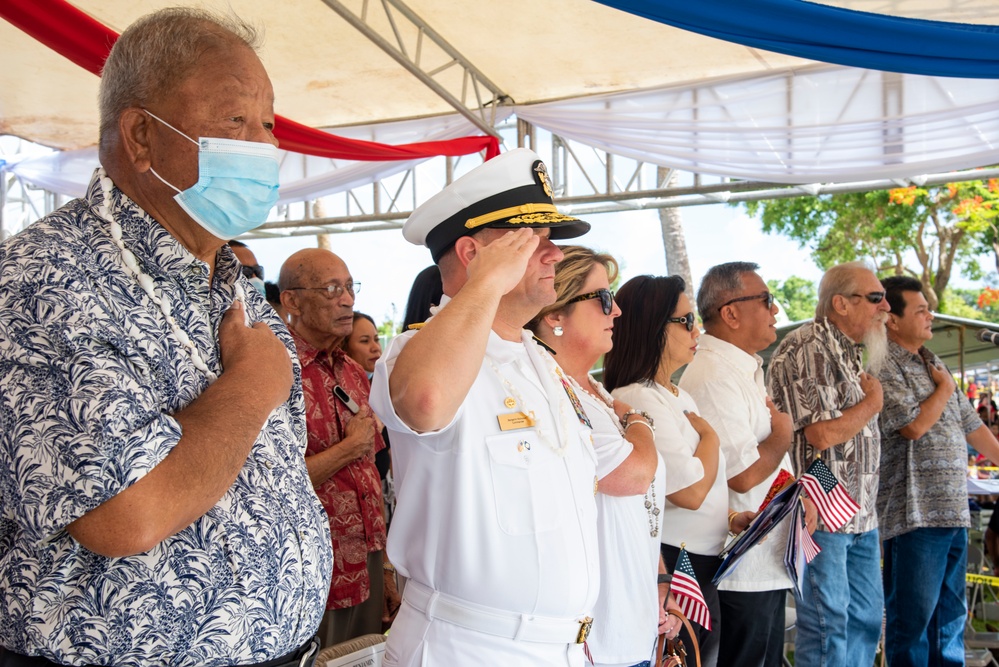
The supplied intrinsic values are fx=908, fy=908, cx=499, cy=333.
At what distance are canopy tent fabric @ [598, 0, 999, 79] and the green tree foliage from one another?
14.7 m

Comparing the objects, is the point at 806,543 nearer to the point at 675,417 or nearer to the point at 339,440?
the point at 675,417

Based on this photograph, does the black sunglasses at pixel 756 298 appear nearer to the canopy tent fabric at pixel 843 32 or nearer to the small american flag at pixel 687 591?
the canopy tent fabric at pixel 843 32

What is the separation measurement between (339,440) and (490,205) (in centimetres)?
145

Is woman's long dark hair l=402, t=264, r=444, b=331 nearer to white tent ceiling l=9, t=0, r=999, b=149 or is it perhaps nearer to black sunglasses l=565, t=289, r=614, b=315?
black sunglasses l=565, t=289, r=614, b=315

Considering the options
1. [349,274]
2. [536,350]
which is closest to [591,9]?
[349,274]

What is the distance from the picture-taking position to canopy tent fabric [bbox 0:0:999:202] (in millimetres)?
7234

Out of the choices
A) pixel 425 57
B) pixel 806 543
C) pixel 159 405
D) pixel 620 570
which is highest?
pixel 425 57

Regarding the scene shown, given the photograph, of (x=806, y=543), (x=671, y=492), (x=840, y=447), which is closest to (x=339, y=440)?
(x=671, y=492)

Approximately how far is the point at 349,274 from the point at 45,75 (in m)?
5.89

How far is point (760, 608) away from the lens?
12.3 ft

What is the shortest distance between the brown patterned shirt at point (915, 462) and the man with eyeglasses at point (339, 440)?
297 cm

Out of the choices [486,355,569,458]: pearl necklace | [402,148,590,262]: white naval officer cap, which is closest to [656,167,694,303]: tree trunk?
[402,148,590,262]: white naval officer cap

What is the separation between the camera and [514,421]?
2002 mm

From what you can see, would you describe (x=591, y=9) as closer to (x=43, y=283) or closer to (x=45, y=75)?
(x=45, y=75)
